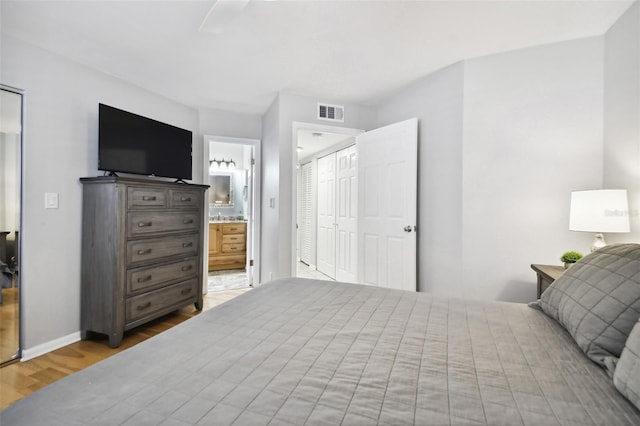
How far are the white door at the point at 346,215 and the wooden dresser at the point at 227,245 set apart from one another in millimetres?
1798

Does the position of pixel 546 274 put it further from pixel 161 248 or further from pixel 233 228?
pixel 233 228

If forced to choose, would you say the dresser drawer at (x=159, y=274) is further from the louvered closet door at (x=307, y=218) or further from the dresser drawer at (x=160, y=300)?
the louvered closet door at (x=307, y=218)

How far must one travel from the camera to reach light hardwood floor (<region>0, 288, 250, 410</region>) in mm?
1892

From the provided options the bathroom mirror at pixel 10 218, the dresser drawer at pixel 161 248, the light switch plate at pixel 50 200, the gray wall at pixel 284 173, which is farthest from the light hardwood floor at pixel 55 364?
the gray wall at pixel 284 173

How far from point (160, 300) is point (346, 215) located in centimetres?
271

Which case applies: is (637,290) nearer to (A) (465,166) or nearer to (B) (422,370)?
(B) (422,370)

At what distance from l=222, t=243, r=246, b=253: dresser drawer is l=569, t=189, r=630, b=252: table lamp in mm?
4634

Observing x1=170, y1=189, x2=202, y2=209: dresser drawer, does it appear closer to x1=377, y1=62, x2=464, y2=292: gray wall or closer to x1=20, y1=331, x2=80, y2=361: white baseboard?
x1=20, y1=331, x2=80, y2=361: white baseboard

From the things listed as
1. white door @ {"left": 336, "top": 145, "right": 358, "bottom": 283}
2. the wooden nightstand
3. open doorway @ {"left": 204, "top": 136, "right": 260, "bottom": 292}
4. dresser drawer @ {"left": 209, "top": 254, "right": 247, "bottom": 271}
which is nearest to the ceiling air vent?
white door @ {"left": 336, "top": 145, "right": 358, "bottom": 283}

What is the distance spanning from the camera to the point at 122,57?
2506 millimetres

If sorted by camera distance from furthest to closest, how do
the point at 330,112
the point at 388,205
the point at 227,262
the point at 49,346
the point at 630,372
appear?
the point at 227,262
the point at 330,112
the point at 388,205
the point at 49,346
the point at 630,372

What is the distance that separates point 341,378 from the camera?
0.79 m

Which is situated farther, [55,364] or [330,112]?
[330,112]

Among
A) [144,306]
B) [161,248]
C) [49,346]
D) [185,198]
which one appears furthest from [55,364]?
[185,198]
